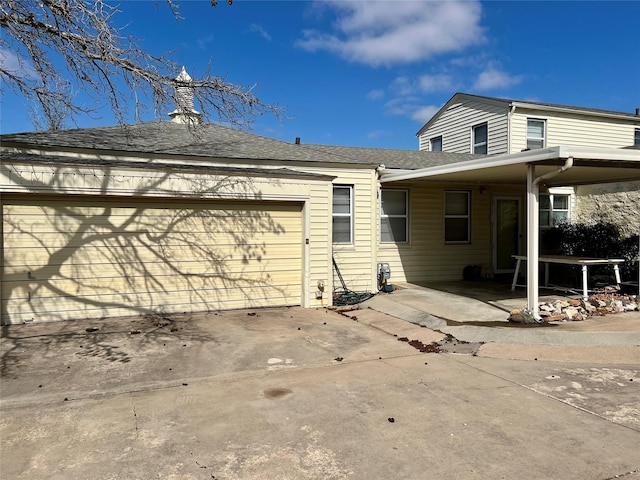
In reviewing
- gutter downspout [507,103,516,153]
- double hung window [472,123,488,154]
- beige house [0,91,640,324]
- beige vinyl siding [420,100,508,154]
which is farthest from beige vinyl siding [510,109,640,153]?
beige house [0,91,640,324]

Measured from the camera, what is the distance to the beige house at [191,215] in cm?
734

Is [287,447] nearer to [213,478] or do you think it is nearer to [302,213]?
[213,478]

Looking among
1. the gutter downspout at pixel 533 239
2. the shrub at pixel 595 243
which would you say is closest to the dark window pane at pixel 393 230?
the shrub at pixel 595 243

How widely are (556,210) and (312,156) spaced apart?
8.16 metres

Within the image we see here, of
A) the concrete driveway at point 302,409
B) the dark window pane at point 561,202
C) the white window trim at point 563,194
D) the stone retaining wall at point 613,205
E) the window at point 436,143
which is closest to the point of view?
the concrete driveway at point 302,409

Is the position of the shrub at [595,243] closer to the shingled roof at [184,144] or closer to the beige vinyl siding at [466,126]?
the shingled roof at [184,144]

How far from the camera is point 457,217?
497 inches

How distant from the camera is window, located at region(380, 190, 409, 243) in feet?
38.9

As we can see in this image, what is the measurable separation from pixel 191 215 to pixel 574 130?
49.3 feet

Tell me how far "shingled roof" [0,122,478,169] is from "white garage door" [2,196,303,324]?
1.26 m

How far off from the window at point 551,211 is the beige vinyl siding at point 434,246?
212 centimetres

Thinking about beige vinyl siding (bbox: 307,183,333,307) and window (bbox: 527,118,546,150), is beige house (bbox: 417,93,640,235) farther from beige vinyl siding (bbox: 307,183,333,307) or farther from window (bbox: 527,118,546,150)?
beige vinyl siding (bbox: 307,183,333,307)

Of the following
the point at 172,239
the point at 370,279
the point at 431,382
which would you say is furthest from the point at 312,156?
the point at 431,382

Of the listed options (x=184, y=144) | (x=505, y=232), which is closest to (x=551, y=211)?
(x=505, y=232)
